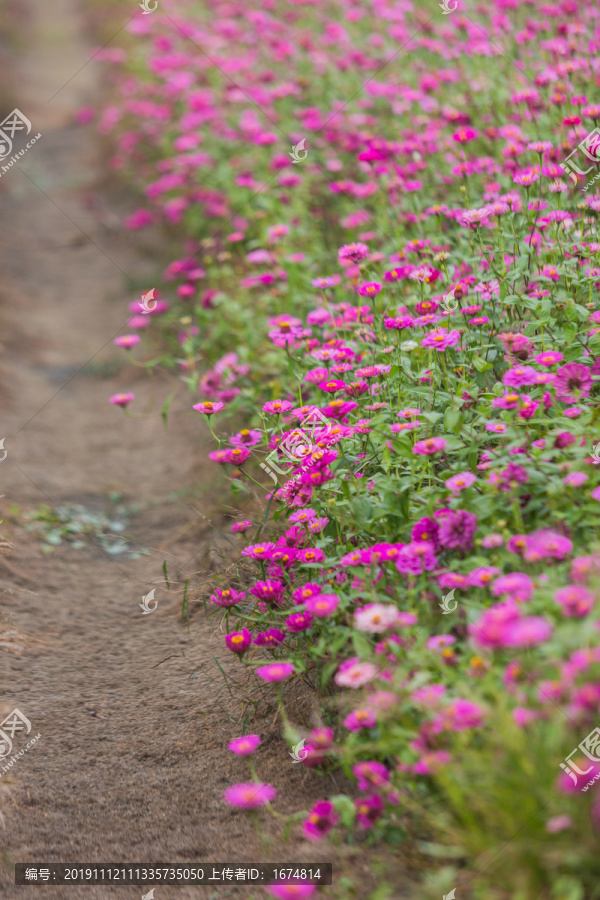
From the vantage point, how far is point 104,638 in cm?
279

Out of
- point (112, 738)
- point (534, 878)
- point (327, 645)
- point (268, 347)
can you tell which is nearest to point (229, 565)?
point (112, 738)

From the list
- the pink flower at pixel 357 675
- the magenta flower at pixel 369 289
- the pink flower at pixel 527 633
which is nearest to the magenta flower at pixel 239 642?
the pink flower at pixel 357 675

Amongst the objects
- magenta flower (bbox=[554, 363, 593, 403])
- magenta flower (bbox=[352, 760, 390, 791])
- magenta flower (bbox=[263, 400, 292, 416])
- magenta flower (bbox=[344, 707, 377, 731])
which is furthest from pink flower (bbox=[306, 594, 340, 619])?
magenta flower (bbox=[554, 363, 593, 403])

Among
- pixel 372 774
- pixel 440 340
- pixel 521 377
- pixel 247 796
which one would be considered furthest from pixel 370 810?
pixel 440 340

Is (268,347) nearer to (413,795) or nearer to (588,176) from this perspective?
(588,176)

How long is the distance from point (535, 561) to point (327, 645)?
582mm

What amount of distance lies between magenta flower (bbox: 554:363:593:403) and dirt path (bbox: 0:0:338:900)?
3.84 feet

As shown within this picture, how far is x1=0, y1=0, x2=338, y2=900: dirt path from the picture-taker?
6.56 ft

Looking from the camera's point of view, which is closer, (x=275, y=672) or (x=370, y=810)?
(x=370, y=810)

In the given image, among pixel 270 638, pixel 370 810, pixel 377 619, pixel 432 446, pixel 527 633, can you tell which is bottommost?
pixel 270 638

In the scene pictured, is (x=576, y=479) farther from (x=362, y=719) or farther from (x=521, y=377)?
(x=362, y=719)

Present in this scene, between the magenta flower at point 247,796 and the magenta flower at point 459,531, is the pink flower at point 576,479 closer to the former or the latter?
the magenta flower at point 459,531

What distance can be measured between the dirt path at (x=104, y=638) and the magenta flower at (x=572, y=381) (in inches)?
46.1

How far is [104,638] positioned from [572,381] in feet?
5.88
